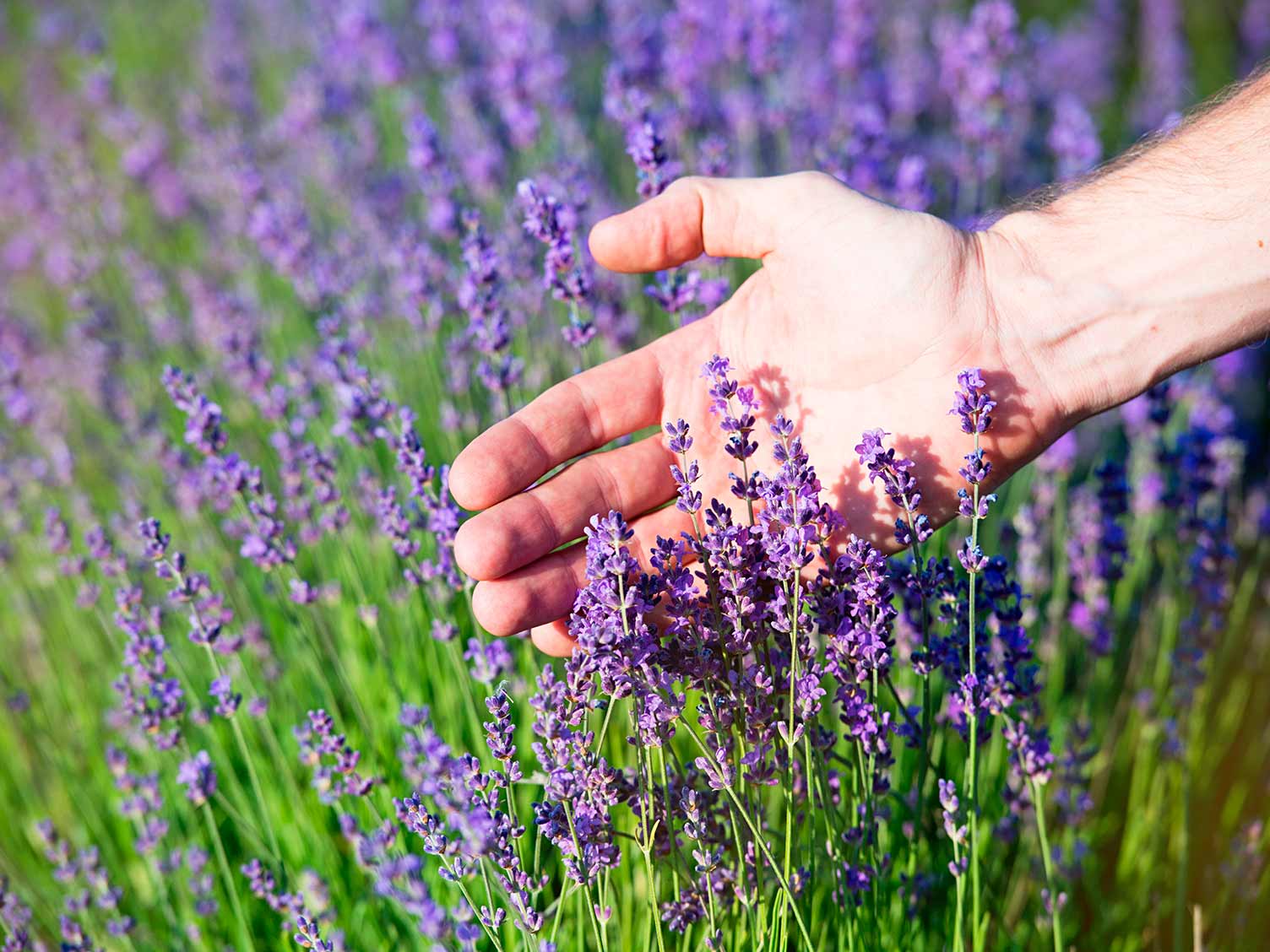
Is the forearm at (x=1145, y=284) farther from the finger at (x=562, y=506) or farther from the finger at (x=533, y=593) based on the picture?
the finger at (x=533, y=593)

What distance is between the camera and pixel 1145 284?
83.7 inches

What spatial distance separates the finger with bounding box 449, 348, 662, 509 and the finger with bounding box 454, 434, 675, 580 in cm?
5

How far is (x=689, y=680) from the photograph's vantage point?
5.91 ft

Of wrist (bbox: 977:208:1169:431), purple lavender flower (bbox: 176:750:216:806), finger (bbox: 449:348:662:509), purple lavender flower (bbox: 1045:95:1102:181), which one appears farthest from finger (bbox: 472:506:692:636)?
purple lavender flower (bbox: 1045:95:1102:181)

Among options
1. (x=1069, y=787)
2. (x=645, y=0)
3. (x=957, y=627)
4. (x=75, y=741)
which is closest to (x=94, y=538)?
(x=75, y=741)

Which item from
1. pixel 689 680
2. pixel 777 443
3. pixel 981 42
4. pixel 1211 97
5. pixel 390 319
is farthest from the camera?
pixel 390 319

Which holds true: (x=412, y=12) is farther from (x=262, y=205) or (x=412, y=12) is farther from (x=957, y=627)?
(x=957, y=627)

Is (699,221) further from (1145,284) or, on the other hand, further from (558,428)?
(1145,284)

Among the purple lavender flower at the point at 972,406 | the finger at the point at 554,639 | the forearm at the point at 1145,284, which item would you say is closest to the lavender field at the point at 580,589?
the purple lavender flower at the point at 972,406

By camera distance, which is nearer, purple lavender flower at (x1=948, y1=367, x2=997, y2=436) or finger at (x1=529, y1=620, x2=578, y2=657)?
purple lavender flower at (x1=948, y1=367, x2=997, y2=436)

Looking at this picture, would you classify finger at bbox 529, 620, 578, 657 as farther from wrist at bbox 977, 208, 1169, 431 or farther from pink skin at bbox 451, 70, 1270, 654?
wrist at bbox 977, 208, 1169, 431

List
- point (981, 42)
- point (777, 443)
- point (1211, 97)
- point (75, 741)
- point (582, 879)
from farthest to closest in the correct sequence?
point (981, 42), point (75, 741), point (1211, 97), point (777, 443), point (582, 879)

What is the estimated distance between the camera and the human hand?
2059 millimetres

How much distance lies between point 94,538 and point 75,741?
1.23 meters
